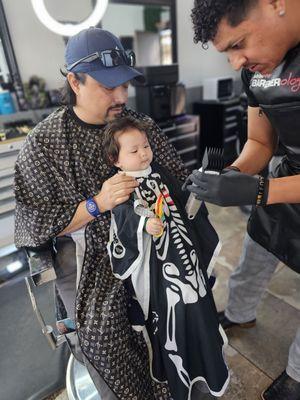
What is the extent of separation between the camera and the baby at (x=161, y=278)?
1045mm

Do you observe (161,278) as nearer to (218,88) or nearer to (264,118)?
(264,118)

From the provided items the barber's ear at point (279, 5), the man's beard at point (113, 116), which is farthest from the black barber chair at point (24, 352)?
the barber's ear at point (279, 5)

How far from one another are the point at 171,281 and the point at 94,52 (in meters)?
0.89

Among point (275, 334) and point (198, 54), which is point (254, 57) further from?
point (198, 54)

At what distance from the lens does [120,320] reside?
1.04m

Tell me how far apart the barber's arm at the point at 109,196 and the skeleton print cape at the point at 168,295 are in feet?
0.12

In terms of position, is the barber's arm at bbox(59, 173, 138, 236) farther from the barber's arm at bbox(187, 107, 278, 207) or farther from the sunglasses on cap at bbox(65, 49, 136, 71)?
the sunglasses on cap at bbox(65, 49, 136, 71)

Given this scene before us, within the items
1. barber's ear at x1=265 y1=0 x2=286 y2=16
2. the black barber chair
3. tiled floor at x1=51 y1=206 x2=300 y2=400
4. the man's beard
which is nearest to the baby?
the man's beard

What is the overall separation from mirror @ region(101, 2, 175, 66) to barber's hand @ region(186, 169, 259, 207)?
9.04 feet

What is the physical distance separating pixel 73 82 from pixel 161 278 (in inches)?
32.4

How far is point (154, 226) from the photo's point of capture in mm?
1003

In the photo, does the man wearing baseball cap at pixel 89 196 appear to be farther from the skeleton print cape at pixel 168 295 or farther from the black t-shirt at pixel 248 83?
the black t-shirt at pixel 248 83

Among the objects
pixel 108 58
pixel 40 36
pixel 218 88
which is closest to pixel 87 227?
pixel 108 58

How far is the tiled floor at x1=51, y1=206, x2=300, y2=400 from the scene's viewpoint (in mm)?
1418
